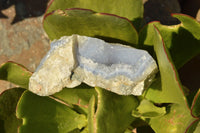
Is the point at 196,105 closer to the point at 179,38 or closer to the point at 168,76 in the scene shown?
the point at 168,76

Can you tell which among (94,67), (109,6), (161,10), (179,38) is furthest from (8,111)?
(161,10)

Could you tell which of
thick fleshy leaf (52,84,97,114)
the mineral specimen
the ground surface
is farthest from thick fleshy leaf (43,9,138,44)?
the ground surface

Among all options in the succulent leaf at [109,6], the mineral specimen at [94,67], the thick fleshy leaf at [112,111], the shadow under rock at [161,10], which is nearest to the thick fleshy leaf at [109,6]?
the succulent leaf at [109,6]

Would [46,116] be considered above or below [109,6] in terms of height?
below

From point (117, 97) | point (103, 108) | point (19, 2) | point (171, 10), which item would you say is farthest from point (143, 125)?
point (19, 2)

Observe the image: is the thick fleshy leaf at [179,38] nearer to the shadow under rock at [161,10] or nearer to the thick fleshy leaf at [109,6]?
the thick fleshy leaf at [109,6]
